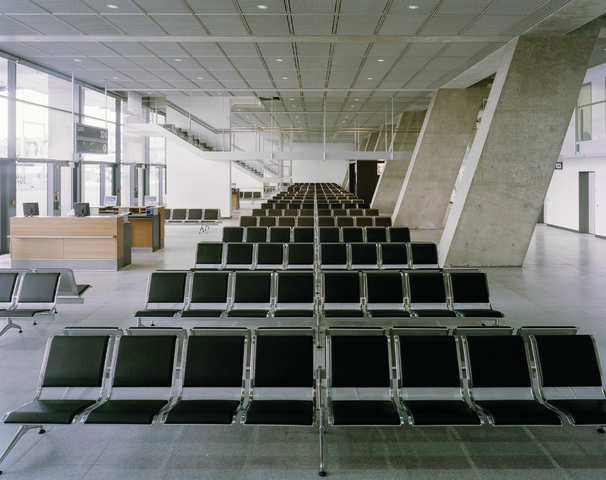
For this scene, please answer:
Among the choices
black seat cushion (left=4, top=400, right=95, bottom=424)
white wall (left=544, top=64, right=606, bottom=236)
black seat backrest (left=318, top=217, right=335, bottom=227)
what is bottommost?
black seat cushion (left=4, top=400, right=95, bottom=424)

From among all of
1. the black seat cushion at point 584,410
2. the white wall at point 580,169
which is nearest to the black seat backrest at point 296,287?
the black seat cushion at point 584,410

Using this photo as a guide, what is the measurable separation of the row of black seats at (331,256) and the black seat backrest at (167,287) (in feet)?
6.83

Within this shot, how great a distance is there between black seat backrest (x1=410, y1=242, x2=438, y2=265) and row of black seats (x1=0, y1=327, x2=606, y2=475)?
4.39 meters

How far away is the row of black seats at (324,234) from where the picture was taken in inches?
427

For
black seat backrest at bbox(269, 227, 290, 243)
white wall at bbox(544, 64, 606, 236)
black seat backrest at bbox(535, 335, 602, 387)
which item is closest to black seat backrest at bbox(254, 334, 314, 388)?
black seat backrest at bbox(535, 335, 602, 387)

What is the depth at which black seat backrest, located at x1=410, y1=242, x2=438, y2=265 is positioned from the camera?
8.76 m

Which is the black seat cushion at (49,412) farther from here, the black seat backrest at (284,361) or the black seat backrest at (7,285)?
the black seat backrest at (7,285)

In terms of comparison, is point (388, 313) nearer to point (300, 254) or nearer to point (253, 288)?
point (253, 288)

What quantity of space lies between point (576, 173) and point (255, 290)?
17137mm

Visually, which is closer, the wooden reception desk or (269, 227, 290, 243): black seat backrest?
(269, 227, 290, 243): black seat backrest

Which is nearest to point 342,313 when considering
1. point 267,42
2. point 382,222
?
point 267,42

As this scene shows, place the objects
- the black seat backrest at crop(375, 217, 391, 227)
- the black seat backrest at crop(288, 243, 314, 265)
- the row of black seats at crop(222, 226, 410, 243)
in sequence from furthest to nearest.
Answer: the black seat backrest at crop(375, 217, 391, 227) → the row of black seats at crop(222, 226, 410, 243) → the black seat backrest at crop(288, 243, 314, 265)

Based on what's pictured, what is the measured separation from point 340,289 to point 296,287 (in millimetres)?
518

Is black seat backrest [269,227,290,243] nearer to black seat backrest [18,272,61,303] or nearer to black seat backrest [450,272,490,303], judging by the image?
black seat backrest [18,272,61,303]
